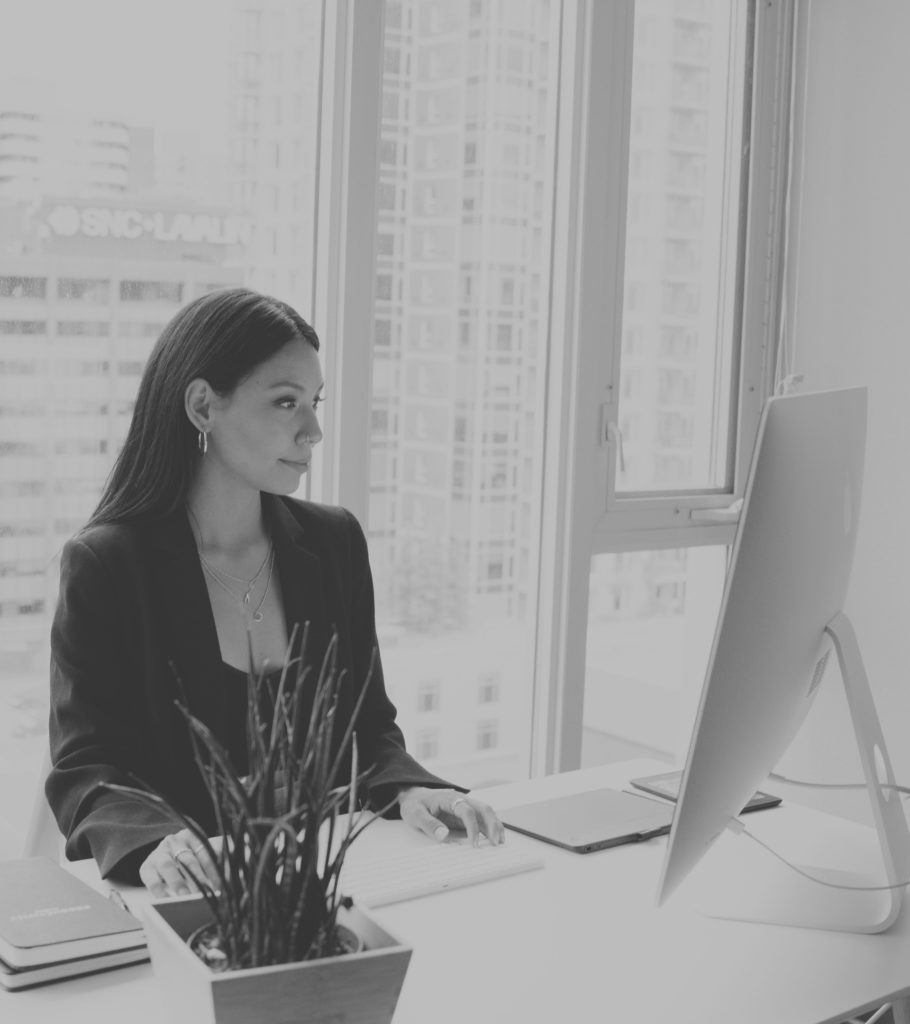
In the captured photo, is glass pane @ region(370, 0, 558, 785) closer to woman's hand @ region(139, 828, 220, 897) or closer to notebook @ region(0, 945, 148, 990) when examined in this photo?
woman's hand @ region(139, 828, 220, 897)

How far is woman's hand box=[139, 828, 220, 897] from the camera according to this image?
4.54 feet

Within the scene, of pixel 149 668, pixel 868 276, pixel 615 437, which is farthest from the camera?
pixel 868 276

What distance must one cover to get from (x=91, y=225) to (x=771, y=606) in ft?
5.22

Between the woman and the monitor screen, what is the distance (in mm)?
465

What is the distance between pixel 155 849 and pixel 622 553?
6.59ft

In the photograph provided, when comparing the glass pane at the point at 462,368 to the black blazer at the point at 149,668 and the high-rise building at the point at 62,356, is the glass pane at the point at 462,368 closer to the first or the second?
the high-rise building at the point at 62,356

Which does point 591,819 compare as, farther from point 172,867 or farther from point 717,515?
point 717,515

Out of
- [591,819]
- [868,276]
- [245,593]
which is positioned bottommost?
[591,819]

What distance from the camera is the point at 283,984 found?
0.98m

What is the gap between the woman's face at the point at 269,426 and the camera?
2.04 metres

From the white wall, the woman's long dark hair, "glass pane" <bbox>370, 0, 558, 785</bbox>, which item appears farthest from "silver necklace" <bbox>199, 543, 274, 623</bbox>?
the white wall

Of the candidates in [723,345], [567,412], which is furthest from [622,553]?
[723,345]

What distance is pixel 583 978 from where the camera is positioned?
4.28 feet

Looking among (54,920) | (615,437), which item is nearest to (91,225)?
(615,437)
